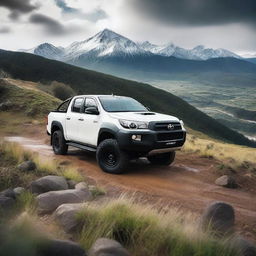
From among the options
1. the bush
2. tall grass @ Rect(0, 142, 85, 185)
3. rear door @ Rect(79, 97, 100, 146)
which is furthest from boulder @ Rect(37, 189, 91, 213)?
Result: the bush

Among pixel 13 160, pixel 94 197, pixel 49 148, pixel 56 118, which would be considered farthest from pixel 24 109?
pixel 94 197

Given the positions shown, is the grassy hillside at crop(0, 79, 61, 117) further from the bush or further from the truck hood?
the bush

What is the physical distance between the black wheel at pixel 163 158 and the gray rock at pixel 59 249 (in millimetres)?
7815

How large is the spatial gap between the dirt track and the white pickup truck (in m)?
0.55

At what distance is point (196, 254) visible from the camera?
4.10 m

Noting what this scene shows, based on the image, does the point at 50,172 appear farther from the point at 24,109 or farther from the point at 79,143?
the point at 24,109

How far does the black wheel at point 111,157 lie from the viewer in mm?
9695

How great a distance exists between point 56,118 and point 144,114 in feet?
12.9

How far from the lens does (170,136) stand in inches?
393

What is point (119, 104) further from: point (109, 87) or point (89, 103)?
point (109, 87)

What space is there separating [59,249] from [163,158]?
8.07 m

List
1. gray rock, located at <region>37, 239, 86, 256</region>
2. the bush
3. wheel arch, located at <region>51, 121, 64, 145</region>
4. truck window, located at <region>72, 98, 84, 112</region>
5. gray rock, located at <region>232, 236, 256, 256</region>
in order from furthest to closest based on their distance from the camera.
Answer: the bush
wheel arch, located at <region>51, 121, 64, 145</region>
truck window, located at <region>72, 98, 84, 112</region>
gray rock, located at <region>232, 236, 256, 256</region>
gray rock, located at <region>37, 239, 86, 256</region>

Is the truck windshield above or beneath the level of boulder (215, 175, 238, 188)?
above

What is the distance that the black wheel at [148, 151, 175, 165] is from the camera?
11470 mm
